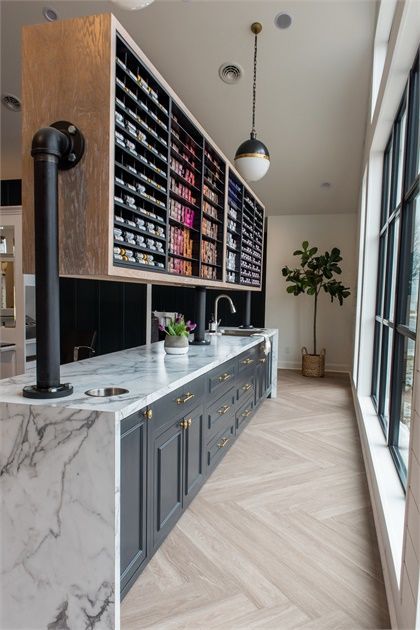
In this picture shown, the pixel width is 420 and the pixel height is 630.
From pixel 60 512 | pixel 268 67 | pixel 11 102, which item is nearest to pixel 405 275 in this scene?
pixel 60 512

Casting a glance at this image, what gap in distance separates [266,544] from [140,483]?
89 centimetres

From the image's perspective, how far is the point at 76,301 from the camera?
6863mm

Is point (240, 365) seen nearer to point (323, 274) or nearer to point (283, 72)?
point (283, 72)

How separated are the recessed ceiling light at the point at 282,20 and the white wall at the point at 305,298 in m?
3.62

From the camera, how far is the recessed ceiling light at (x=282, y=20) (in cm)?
383

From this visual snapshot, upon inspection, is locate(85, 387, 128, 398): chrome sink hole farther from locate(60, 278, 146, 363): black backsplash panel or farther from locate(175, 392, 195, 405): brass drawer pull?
locate(60, 278, 146, 363): black backsplash panel

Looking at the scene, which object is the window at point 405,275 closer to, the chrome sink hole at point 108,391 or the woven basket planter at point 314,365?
the chrome sink hole at point 108,391

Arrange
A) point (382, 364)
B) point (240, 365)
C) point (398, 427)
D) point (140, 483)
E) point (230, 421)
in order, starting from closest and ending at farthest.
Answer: point (140, 483) < point (398, 427) < point (230, 421) < point (240, 365) < point (382, 364)

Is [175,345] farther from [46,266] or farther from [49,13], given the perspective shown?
[49,13]

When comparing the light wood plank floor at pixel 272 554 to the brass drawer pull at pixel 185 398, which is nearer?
the light wood plank floor at pixel 272 554

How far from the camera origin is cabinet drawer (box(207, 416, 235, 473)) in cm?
278

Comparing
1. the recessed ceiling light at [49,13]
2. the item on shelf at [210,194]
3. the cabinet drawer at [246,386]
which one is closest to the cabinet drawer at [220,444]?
the cabinet drawer at [246,386]

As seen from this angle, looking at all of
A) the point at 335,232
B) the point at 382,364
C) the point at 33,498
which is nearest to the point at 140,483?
the point at 33,498

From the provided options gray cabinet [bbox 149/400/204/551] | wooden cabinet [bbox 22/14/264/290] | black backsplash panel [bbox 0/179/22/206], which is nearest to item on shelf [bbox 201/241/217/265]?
wooden cabinet [bbox 22/14/264/290]
